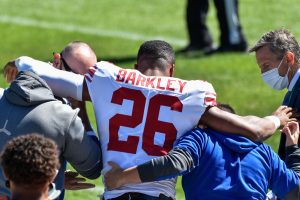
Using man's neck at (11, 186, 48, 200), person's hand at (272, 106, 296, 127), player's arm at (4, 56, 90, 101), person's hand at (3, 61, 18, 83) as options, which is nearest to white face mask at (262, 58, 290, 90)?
person's hand at (272, 106, 296, 127)

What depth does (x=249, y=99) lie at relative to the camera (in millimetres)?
12992


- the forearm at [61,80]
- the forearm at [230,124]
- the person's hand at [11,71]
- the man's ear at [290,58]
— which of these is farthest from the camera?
the man's ear at [290,58]

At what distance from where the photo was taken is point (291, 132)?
641cm

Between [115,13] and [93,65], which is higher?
[93,65]

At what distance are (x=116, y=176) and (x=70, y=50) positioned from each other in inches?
40.5

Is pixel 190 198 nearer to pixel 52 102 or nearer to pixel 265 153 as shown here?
pixel 265 153

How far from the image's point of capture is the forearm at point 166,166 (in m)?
5.83

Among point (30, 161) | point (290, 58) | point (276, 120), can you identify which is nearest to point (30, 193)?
point (30, 161)

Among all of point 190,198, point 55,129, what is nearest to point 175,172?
point 190,198

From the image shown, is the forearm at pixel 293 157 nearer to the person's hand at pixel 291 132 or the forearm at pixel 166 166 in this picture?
the person's hand at pixel 291 132

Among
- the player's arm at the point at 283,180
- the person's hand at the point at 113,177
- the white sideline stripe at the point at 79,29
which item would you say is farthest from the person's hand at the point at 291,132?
the white sideline stripe at the point at 79,29

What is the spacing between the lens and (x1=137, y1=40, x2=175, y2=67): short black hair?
A: 6314 mm

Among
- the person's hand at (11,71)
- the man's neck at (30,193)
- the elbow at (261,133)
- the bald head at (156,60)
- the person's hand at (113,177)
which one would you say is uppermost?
the bald head at (156,60)

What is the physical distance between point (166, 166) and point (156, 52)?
33.2 inches
